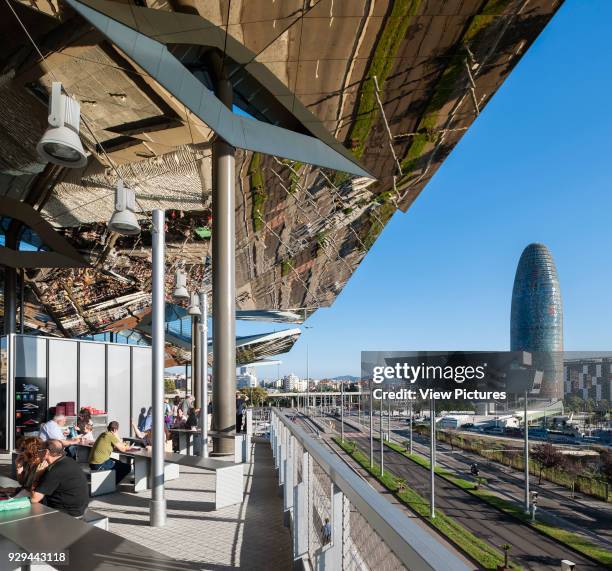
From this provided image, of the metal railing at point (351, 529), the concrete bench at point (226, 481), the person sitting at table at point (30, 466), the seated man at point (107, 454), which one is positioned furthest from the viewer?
the seated man at point (107, 454)

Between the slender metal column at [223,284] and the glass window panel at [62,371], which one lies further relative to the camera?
the glass window panel at [62,371]

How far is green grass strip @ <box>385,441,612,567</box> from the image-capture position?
51.4 metres

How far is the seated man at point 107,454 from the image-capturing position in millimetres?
7566

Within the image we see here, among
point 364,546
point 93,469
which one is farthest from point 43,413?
point 364,546

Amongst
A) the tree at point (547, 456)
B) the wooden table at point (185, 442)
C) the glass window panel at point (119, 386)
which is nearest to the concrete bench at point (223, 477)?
the wooden table at point (185, 442)

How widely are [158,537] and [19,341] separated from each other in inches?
342

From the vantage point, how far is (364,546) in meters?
1.99

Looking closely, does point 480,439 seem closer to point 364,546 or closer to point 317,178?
point 317,178

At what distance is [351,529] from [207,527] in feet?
12.6

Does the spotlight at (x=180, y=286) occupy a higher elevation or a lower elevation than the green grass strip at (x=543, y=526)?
higher

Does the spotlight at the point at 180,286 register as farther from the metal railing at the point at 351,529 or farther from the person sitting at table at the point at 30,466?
the metal railing at the point at 351,529

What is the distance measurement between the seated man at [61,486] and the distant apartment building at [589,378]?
77.8m

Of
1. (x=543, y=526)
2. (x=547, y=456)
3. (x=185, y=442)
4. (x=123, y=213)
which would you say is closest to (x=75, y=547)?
(x=123, y=213)

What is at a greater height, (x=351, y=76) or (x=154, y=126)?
(x=351, y=76)
